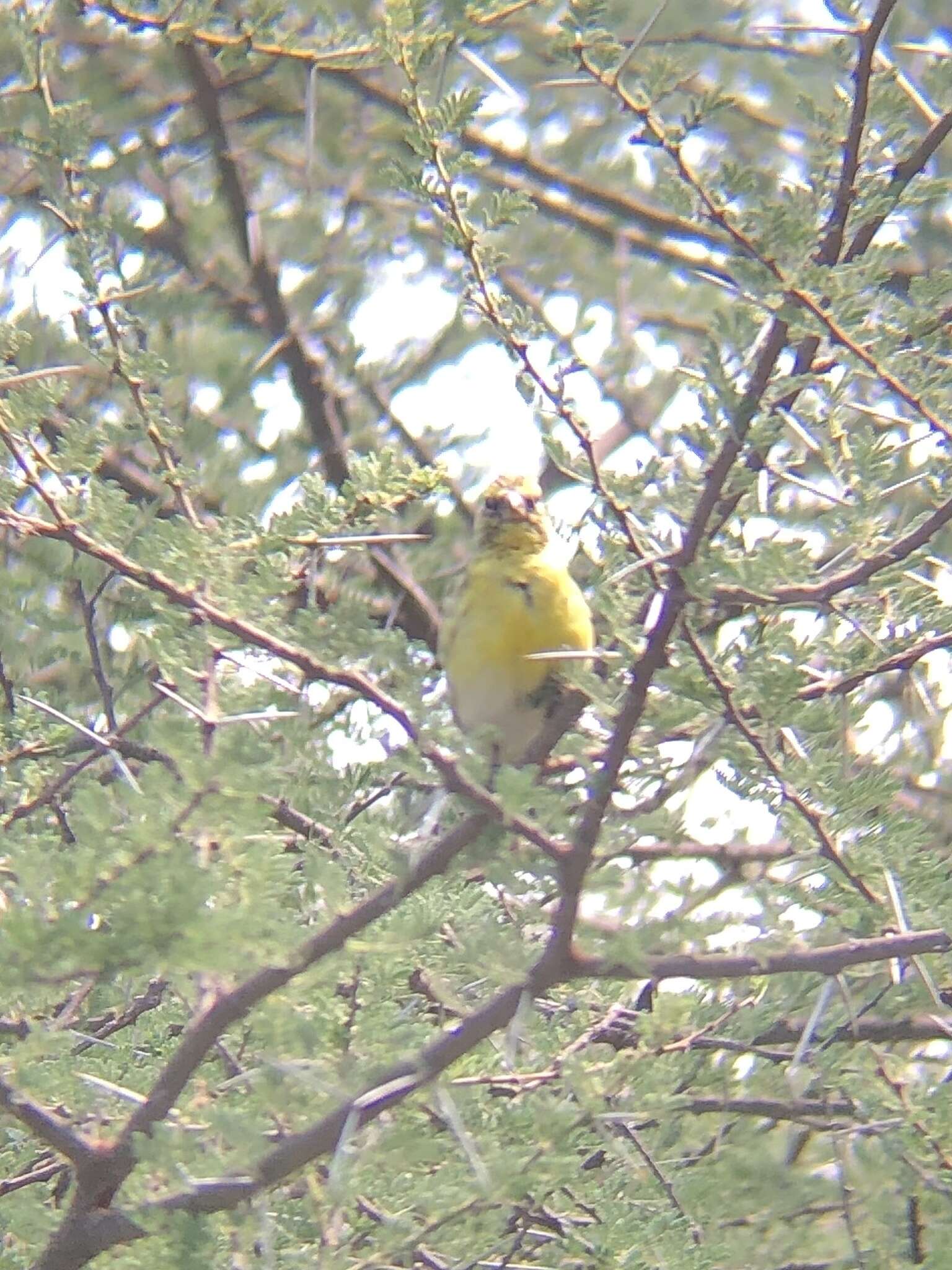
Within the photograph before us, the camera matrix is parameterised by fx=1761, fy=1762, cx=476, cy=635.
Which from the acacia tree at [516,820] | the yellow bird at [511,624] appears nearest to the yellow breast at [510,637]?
the yellow bird at [511,624]

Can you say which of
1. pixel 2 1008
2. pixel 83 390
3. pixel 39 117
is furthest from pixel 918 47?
pixel 83 390

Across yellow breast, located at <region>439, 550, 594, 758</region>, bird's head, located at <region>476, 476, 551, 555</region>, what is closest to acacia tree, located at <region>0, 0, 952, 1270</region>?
yellow breast, located at <region>439, 550, 594, 758</region>

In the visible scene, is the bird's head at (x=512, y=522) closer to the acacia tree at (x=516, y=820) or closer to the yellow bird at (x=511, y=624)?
the yellow bird at (x=511, y=624)

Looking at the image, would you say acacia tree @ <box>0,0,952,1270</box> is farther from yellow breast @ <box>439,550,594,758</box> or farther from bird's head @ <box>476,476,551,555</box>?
bird's head @ <box>476,476,551,555</box>

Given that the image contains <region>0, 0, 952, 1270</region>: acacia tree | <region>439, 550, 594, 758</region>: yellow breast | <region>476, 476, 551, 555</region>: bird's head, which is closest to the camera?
<region>0, 0, 952, 1270</region>: acacia tree

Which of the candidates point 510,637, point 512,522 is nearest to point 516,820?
point 510,637

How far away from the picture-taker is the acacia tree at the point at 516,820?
1.61m

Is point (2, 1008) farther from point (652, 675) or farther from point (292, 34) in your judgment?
point (292, 34)

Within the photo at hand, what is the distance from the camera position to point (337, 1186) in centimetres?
177

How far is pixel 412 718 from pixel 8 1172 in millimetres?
1120

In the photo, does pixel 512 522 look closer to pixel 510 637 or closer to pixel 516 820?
pixel 510 637

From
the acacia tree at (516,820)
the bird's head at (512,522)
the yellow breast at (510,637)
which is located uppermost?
the bird's head at (512,522)

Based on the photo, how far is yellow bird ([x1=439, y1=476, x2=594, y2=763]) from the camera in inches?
125

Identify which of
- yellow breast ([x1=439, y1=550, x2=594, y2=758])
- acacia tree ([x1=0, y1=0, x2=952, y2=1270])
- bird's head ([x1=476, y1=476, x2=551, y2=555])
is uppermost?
bird's head ([x1=476, y1=476, x2=551, y2=555])
